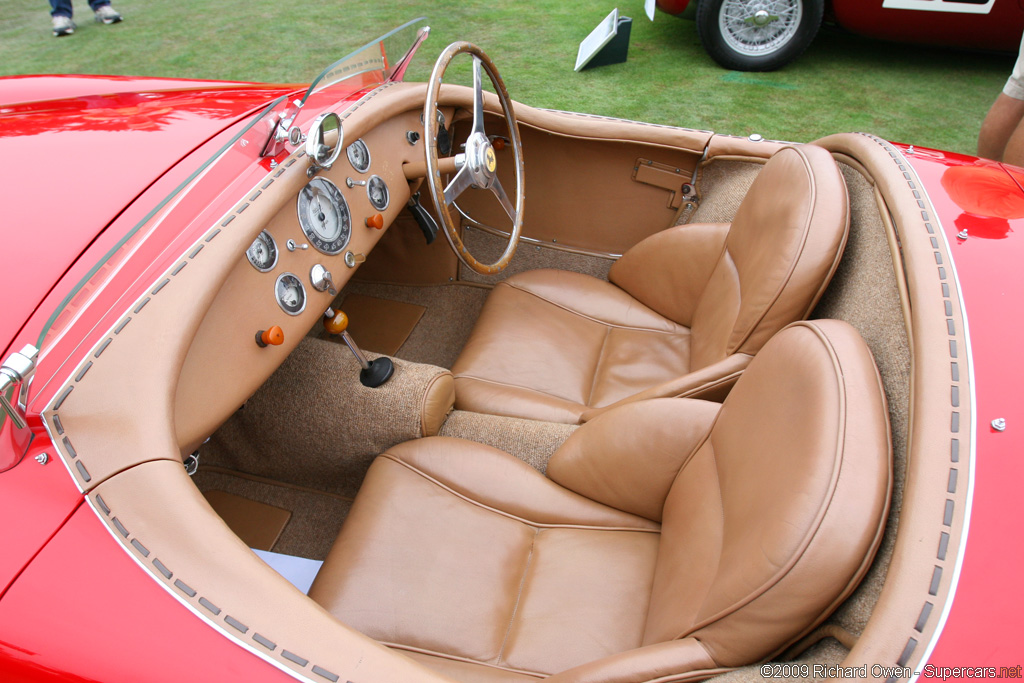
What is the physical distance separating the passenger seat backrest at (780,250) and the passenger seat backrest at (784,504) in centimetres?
25

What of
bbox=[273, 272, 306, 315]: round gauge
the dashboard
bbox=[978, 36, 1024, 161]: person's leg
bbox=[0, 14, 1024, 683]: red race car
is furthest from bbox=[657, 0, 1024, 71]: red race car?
bbox=[273, 272, 306, 315]: round gauge

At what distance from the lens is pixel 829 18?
142 inches

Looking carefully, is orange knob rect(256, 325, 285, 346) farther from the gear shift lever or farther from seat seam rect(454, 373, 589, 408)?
seat seam rect(454, 373, 589, 408)

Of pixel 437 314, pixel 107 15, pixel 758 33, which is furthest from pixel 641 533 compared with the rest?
pixel 107 15

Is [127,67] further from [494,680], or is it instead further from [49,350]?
[494,680]

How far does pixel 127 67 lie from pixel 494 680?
4.57 m

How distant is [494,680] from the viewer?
106 centimetres

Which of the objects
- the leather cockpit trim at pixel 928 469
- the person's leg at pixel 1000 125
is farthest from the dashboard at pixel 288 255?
the person's leg at pixel 1000 125

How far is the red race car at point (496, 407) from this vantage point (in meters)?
0.75

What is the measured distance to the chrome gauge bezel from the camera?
1.56 m

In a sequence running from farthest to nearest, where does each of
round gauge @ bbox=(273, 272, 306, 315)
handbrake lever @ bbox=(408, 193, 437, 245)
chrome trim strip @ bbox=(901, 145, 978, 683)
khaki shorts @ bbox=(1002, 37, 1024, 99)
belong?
khaki shorts @ bbox=(1002, 37, 1024, 99), handbrake lever @ bbox=(408, 193, 437, 245), round gauge @ bbox=(273, 272, 306, 315), chrome trim strip @ bbox=(901, 145, 978, 683)

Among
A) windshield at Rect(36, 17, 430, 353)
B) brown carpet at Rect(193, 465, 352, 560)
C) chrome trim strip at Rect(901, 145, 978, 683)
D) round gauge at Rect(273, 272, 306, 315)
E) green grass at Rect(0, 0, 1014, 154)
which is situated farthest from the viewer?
green grass at Rect(0, 0, 1014, 154)

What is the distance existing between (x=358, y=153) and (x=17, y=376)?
3.19 feet

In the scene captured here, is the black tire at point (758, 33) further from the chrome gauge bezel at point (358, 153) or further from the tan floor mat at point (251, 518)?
the tan floor mat at point (251, 518)
